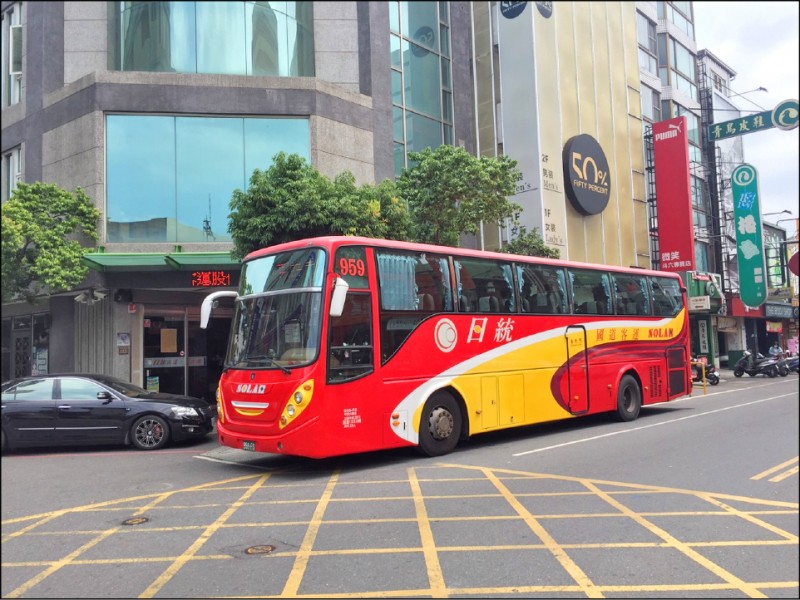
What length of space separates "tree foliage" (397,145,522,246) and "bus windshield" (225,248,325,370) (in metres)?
6.30

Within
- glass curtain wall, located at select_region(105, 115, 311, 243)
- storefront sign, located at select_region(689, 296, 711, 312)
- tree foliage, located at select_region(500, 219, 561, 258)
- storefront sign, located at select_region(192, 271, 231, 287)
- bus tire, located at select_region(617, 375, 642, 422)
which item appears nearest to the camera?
bus tire, located at select_region(617, 375, 642, 422)

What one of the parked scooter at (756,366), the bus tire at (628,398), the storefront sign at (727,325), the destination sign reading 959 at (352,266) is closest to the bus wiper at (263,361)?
the destination sign reading 959 at (352,266)

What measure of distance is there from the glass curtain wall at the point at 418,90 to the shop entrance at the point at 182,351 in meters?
7.36

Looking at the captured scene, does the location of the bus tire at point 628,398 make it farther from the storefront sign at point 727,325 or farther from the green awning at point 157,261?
the storefront sign at point 727,325

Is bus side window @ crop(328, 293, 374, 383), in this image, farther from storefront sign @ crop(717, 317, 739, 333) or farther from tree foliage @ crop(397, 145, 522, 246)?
storefront sign @ crop(717, 317, 739, 333)

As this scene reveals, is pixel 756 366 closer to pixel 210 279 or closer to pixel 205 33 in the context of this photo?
pixel 210 279

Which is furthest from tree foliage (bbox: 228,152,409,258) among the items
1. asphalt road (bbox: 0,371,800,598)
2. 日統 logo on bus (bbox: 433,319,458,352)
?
asphalt road (bbox: 0,371,800,598)

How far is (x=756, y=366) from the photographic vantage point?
20.2 metres

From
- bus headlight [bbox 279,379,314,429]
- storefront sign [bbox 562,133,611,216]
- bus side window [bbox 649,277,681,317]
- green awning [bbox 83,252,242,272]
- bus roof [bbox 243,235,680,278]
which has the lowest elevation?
bus headlight [bbox 279,379,314,429]

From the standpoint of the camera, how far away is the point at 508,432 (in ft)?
39.1

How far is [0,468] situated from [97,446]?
10529 mm

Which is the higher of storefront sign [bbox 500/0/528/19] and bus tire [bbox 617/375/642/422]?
storefront sign [bbox 500/0/528/19]

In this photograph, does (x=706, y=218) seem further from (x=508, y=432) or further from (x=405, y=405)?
(x=405, y=405)

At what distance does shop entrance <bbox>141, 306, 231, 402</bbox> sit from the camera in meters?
15.8
